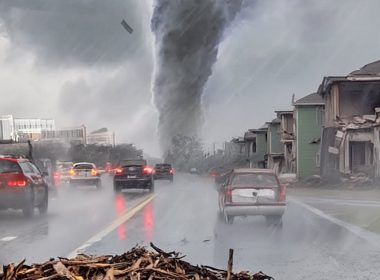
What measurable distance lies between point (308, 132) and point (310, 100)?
2429mm

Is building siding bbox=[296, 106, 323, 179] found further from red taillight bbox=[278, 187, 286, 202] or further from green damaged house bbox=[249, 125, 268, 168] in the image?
red taillight bbox=[278, 187, 286, 202]

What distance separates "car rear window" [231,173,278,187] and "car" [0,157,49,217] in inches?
233

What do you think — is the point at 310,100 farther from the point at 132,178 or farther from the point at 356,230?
the point at 356,230

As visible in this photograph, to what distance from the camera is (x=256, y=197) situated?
16750 mm

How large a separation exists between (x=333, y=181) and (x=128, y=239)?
89.4 ft

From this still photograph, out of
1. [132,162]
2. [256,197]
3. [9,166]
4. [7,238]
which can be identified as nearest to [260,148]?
[132,162]

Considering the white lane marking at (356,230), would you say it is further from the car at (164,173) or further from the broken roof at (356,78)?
the car at (164,173)

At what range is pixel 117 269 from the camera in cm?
427

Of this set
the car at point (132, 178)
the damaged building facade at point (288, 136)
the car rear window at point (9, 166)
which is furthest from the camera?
the damaged building facade at point (288, 136)

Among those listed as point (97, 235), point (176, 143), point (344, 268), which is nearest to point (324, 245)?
point (344, 268)

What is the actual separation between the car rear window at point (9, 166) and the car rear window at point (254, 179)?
20.3 ft

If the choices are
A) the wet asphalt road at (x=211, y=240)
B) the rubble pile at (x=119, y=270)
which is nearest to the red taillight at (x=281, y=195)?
the wet asphalt road at (x=211, y=240)

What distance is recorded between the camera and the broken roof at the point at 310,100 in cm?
4966

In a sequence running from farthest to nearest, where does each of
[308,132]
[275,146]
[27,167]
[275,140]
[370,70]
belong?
[275,140], [275,146], [308,132], [370,70], [27,167]
